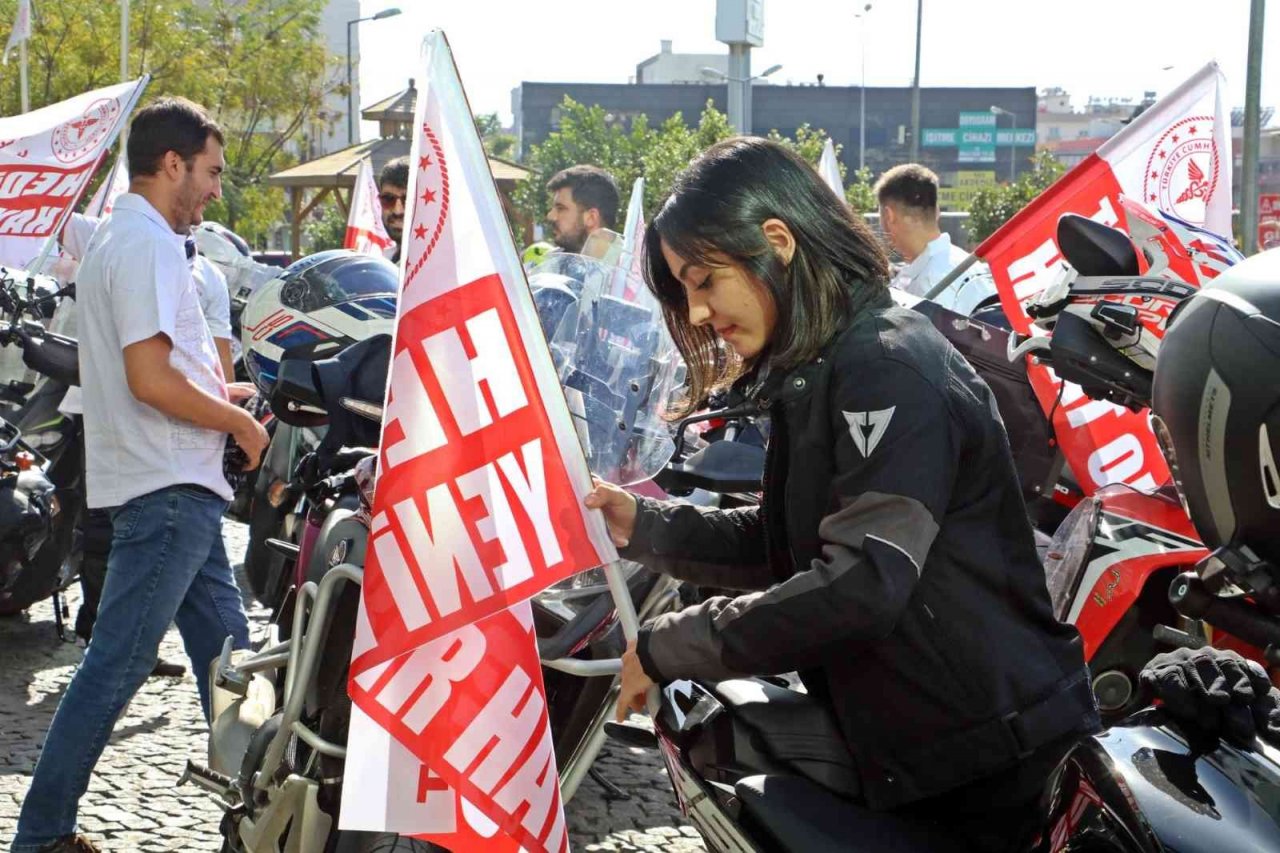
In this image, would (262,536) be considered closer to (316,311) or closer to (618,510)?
(316,311)

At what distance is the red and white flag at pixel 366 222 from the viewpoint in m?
11.1

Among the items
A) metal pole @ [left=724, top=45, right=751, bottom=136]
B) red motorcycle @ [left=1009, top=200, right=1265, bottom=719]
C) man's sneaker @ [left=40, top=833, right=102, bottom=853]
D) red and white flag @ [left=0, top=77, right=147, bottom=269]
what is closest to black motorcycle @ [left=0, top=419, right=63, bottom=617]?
red and white flag @ [left=0, top=77, right=147, bottom=269]

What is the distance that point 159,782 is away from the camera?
4.72 m

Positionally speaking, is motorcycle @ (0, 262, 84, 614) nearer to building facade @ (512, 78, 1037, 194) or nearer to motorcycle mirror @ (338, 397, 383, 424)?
motorcycle mirror @ (338, 397, 383, 424)

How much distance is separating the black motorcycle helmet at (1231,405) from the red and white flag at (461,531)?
0.84m

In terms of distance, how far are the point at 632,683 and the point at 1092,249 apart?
6.33 ft

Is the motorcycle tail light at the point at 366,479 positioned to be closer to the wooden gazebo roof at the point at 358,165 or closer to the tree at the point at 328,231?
the wooden gazebo roof at the point at 358,165

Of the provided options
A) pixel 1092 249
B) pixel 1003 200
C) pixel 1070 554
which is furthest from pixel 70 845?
pixel 1003 200

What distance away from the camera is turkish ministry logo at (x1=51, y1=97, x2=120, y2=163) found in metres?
7.44

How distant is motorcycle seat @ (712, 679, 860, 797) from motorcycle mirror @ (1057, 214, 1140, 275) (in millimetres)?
1672

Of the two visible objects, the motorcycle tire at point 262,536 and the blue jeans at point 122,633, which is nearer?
the blue jeans at point 122,633

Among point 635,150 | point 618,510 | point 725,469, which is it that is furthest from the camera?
point 635,150

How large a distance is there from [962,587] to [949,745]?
8.2 inches

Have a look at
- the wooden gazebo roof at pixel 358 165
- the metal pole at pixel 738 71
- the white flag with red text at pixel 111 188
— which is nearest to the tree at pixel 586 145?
the wooden gazebo roof at pixel 358 165
